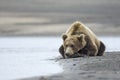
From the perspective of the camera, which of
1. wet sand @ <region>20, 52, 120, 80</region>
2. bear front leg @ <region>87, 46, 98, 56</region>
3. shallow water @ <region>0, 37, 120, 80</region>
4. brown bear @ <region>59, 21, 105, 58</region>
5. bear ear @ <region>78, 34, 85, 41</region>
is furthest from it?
bear front leg @ <region>87, 46, 98, 56</region>

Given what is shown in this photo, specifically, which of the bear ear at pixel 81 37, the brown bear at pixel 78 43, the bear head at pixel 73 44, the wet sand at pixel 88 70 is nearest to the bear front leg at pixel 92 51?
the brown bear at pixel 78 43

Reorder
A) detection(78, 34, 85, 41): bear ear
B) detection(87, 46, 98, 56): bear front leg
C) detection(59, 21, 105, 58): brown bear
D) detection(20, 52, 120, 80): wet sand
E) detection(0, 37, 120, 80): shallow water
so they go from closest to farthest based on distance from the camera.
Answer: detection(20, 52, 120, 80): wet sand
detection(0, 37, 120, 80): shallow water
detection(78, 34, 85, 41): bear ear
detection(59, 21, 105, 58): brown bear
detection(87, 46, 98, 56): bear front leg

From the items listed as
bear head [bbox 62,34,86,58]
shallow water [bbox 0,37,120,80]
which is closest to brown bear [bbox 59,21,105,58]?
bear head [bbox 62,34,86,58]

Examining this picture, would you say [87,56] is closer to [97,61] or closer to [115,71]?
[97,61]

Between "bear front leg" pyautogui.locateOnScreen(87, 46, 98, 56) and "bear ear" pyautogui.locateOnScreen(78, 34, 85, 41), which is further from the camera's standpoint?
"bear front leg" pyautogui.locateOnScreen(87, 46, 98, 56)

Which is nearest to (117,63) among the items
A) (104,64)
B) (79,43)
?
(104,64)

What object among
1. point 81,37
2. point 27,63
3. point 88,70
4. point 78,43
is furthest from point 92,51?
point 88,70

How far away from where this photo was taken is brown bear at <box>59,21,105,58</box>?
19828mm

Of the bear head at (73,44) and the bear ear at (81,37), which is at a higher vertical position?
the bear ear at (81,37)

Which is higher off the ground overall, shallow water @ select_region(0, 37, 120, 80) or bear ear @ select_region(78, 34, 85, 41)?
bear ear @ select_region(78, 34, 85, 41)

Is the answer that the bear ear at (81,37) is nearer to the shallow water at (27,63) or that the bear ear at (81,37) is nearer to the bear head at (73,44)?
the bear head at (73,44)

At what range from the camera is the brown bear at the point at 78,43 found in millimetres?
19828

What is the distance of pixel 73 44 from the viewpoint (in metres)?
19.8

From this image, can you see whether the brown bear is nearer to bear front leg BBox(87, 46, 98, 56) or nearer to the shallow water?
bear front leg BBox(87, 46, 98, 56)
